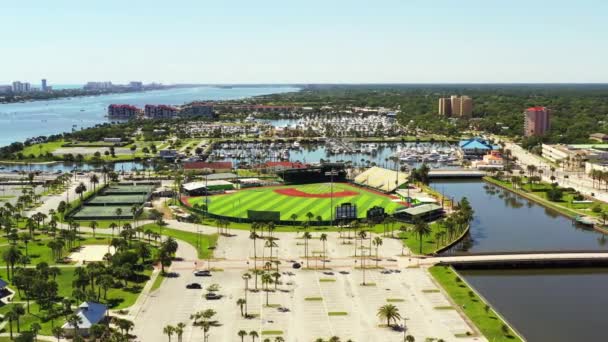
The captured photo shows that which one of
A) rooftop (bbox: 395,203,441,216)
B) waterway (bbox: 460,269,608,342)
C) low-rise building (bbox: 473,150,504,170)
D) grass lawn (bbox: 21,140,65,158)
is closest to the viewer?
waterway (bbox: 460,269,608,342)

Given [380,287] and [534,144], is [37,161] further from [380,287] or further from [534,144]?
[534,144]

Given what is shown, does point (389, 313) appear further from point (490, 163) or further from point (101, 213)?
point (490, 163)

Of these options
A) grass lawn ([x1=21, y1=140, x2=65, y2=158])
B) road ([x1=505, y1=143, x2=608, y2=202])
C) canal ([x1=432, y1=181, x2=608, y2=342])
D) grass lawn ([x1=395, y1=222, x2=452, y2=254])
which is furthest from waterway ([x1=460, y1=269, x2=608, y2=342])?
grass lawn ([x1=21, y1=140, x2=65, y2=158])

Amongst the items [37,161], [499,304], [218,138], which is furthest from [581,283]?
[218,138]

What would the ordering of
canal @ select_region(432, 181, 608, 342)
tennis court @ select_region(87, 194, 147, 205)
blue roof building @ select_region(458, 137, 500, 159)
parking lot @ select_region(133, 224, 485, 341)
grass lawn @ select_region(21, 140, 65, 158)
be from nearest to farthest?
parking lot @ select_region(133, 224, 485, 341) → canal @ select_region(432, 181, 608, 342) → tennis court @ select_region(87, 194, 147, 205) → blue roof building @ select_region(458, 137, 500, 159) → grass lawn @ select_region(21, 140, 65, 158)

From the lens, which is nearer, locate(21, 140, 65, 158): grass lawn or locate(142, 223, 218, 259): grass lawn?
locate(142, 223, 218, 259): grass lawn

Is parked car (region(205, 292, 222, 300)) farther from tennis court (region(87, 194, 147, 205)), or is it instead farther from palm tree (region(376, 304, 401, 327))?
tennis court (region(87, 194, 147, 205))

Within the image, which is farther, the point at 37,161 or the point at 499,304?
the point at 37,161
